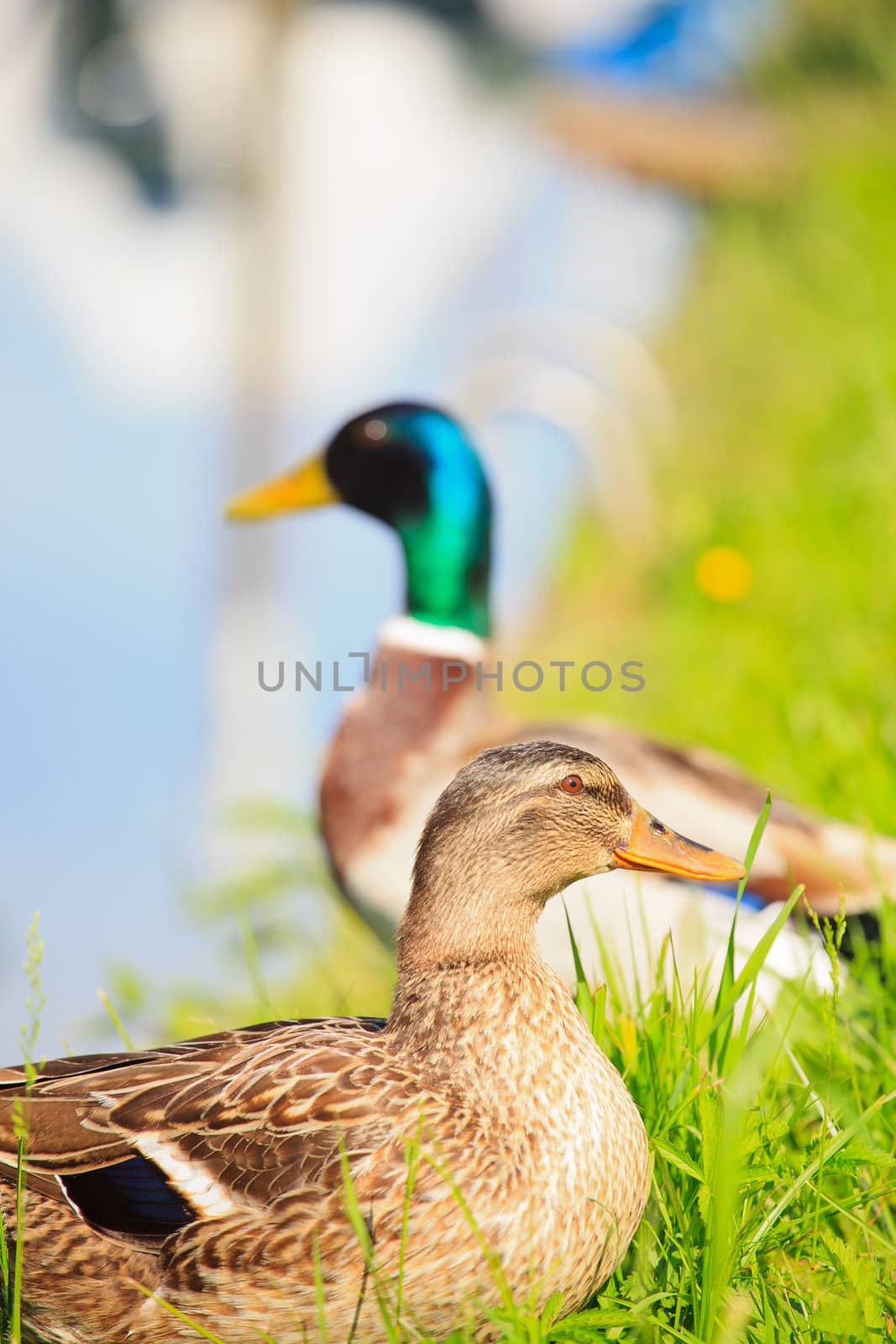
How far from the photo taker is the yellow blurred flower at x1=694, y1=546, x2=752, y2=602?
5.20 metres

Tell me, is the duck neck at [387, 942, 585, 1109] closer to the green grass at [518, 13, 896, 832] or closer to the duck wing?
the duck wing

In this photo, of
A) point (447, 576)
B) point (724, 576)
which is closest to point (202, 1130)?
point (447, 576)

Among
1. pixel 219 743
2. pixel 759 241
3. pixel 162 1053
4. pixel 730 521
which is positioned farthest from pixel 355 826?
pixel 759 241

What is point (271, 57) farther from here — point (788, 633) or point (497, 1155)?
point (497, 1155)

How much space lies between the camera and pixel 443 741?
135 inches

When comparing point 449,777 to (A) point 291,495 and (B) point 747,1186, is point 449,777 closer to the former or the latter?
(A) point 291,495

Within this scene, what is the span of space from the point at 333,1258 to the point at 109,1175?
30 centimetres

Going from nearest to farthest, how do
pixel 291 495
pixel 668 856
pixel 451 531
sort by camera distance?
pixel 668 856 < pixel 451 531 < pixel 291 495

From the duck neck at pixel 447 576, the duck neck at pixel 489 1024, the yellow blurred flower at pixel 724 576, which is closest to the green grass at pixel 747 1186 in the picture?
the duck neck at pixel 489 1024

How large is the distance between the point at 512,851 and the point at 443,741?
163cm

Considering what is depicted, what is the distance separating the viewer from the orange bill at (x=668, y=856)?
1.87 metres

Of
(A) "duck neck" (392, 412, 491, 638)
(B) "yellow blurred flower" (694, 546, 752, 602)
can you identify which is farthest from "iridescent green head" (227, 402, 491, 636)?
(B) "yellow blurred flower" (694, 546, 752, 602)

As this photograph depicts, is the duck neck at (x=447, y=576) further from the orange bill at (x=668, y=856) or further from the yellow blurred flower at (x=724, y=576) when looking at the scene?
the orange bill at (x=668, y=856)

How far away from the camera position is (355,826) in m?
3.28
